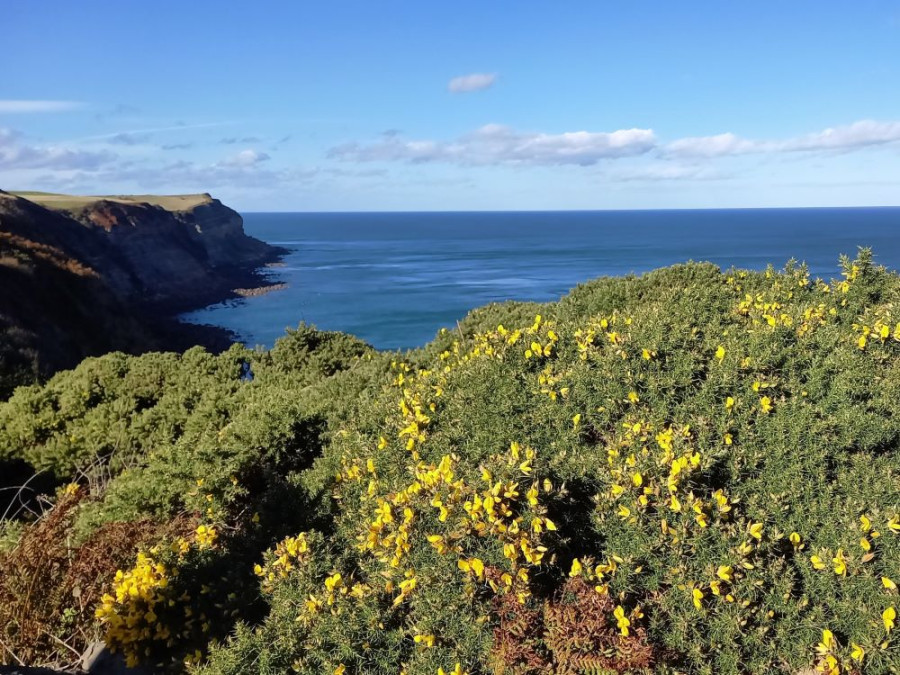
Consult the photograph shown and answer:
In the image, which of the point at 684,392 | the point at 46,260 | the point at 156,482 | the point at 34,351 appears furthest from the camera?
the point at 46,260

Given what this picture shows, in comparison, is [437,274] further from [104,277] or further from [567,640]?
[567,640]

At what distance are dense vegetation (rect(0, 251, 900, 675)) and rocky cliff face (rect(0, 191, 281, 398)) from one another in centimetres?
1244

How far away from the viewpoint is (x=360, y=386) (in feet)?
29.9

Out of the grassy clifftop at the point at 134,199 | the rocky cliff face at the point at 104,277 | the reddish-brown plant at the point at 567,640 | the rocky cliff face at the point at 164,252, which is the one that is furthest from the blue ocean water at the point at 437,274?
the reddish-brown plant at the point at 567,640

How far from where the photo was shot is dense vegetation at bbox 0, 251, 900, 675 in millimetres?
3871

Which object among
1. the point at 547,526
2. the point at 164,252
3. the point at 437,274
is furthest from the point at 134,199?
the point at 547,526

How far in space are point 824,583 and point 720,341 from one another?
2.47m

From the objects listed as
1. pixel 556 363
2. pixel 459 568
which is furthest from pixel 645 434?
pixel 459 568

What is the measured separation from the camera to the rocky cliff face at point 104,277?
28.7m

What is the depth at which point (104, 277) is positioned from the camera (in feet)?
182

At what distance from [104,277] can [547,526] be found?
61077mm

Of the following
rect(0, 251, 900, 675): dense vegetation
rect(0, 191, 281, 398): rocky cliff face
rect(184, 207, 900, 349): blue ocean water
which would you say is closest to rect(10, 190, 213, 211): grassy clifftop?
rect(0, 191, 281, 398): rocky cliff face

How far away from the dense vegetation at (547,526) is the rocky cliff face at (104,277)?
1244cm

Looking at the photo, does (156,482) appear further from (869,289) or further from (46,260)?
(46,260)
